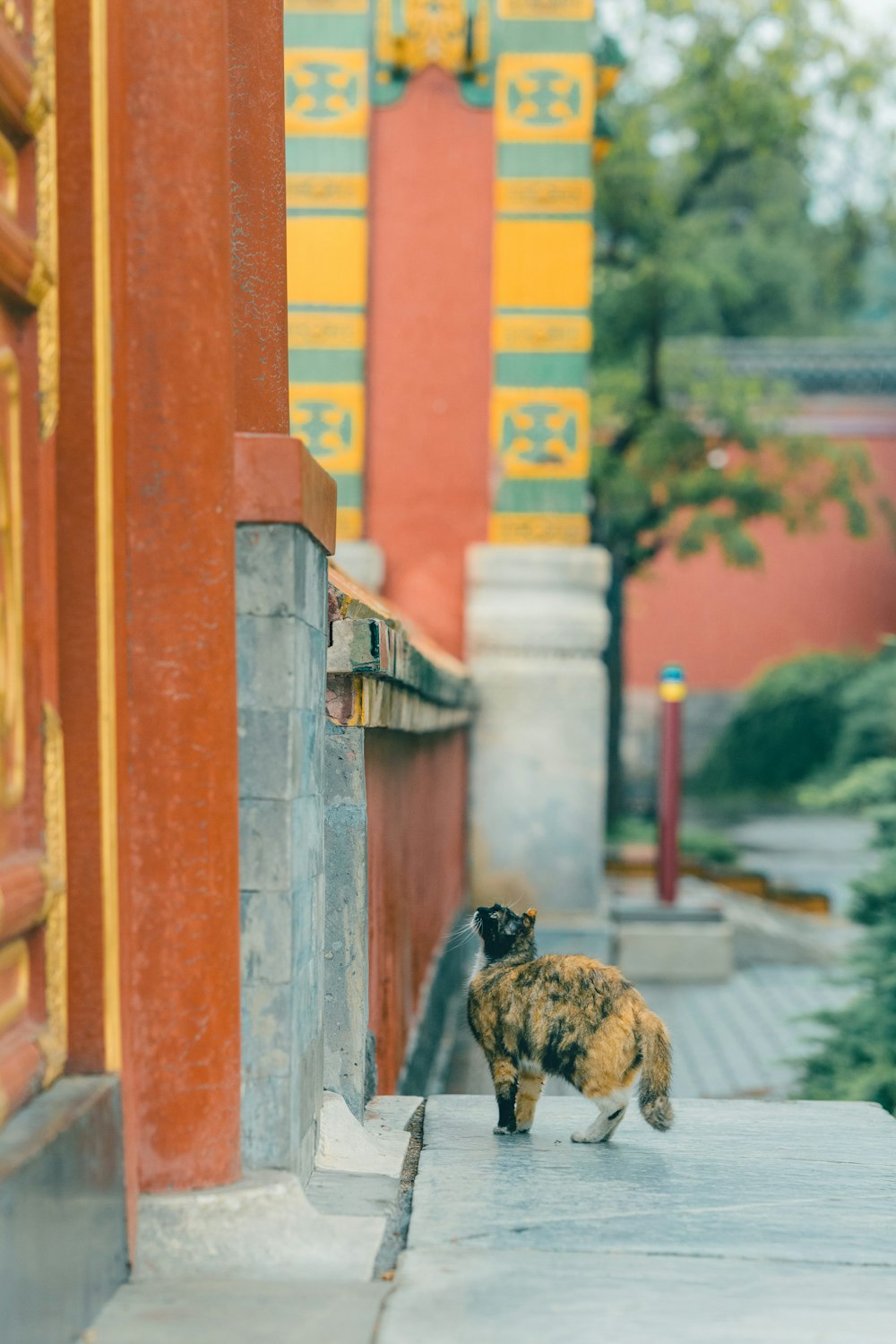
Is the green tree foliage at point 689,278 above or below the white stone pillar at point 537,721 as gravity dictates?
above

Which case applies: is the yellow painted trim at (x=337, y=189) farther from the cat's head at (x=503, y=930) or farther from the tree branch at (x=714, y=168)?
the cat's head at (x=503, y=930)

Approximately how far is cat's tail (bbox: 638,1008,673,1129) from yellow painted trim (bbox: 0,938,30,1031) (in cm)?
150

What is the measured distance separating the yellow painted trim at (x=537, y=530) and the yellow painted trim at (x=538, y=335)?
40.5 inches

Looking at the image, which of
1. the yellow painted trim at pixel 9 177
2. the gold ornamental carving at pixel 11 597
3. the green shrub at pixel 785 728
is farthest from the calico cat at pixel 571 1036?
the green shrub at pixel 785 728

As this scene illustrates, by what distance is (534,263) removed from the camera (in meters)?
9.98

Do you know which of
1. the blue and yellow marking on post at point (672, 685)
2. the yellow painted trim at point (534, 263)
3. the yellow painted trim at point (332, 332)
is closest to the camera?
the yellow painted trim at point (534, 263)

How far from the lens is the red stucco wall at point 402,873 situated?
4508 mm

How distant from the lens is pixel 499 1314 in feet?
8.68

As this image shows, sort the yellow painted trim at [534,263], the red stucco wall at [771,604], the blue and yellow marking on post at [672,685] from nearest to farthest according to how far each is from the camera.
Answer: the yellow painted trim at [534,263] < the blue and yellow marking on post at [672,685] < the red stucco wall at [771,604]

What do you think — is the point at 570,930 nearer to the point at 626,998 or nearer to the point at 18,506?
the point at 626,998

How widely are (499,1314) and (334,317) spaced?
26.9 ft

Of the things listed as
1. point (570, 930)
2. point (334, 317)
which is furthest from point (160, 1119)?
point (334, 317)

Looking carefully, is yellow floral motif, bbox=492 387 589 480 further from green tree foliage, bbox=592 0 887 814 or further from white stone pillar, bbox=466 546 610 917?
green tree foliage, bbox=592 0 887 814

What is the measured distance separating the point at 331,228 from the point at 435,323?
2.93 ft
